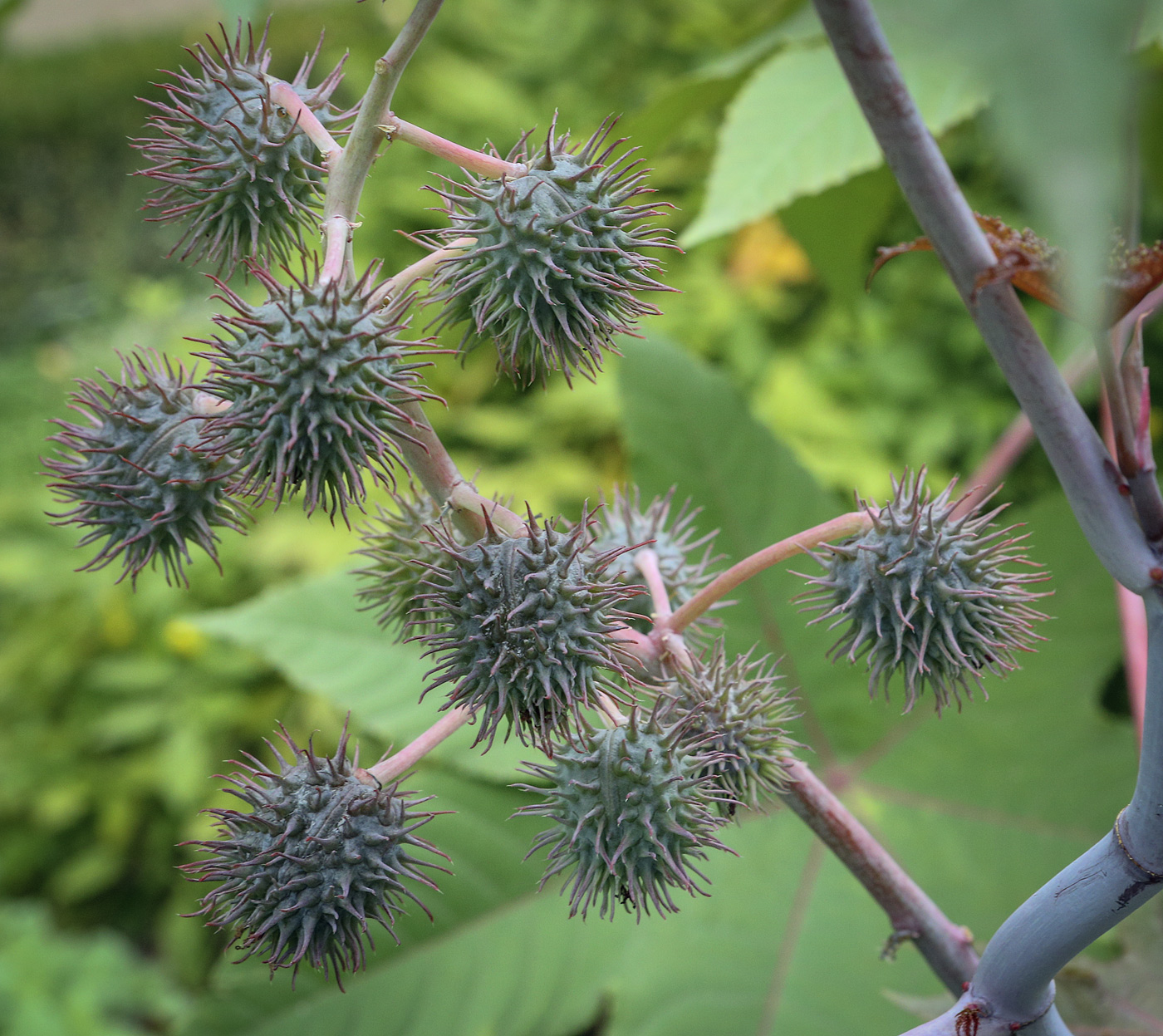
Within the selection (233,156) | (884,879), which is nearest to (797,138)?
(233,156)

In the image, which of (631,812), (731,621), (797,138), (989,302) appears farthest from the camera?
(731,621)

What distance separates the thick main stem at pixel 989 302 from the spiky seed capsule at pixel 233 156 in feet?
1.17

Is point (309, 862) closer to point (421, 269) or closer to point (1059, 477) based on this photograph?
point (421, 269)

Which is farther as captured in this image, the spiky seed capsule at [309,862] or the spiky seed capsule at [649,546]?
the spiky seed capsule at [649,546]

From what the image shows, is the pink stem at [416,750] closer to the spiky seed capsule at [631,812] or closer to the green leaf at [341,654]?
the spiky seed capsule at [631,812]

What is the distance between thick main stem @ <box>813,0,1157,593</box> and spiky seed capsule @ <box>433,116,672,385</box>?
→ 7.0 inches

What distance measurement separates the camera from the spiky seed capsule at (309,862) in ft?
2.10

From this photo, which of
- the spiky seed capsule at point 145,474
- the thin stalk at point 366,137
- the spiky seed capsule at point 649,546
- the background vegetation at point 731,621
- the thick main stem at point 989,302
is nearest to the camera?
the thick main stem at point 989,302

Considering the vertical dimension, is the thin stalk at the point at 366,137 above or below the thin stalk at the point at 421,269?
above

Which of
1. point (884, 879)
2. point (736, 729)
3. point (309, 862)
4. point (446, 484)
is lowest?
point (884, 879)

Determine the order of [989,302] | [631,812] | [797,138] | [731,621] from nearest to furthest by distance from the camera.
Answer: [989,302] → [631,812] → [797,138] → [731,621]

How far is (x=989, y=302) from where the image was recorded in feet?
1.77

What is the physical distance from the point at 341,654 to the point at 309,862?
1.04 m

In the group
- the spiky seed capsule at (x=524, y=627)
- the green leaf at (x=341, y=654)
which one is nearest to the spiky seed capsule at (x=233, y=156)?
the spiky seed capsule at (x=524, y=627)
